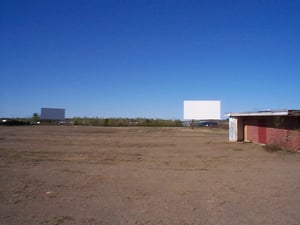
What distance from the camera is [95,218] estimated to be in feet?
25.2

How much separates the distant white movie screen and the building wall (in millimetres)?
95425

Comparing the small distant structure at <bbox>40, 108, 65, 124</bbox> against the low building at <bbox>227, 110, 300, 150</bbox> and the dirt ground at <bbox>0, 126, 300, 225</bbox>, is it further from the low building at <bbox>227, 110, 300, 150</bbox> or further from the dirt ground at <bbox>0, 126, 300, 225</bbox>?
the dirt ground at <bbox>0, 126, 300, 225</bbox>

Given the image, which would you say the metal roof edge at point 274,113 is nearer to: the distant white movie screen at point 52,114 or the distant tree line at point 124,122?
the distant tree line at point 124,122

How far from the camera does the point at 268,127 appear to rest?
2920 centimetres

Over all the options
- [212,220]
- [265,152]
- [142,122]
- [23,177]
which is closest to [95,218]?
[212,220]

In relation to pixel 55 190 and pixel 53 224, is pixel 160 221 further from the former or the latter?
pixel 55 190

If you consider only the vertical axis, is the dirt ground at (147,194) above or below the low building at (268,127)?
below

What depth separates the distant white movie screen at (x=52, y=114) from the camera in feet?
397

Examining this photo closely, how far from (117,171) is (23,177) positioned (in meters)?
3.66

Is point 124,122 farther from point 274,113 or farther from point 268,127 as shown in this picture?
point 274,113

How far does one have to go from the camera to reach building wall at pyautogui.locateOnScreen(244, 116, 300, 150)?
24.8 metres

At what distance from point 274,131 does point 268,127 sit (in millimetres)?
1275

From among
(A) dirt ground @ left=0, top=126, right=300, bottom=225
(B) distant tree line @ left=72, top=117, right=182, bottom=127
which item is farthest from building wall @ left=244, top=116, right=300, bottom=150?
(B) distant tree line @ left=72, top=117, right=182, bottom=127

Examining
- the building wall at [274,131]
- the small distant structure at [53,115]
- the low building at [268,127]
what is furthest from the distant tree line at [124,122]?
the building wall at [274,131]
